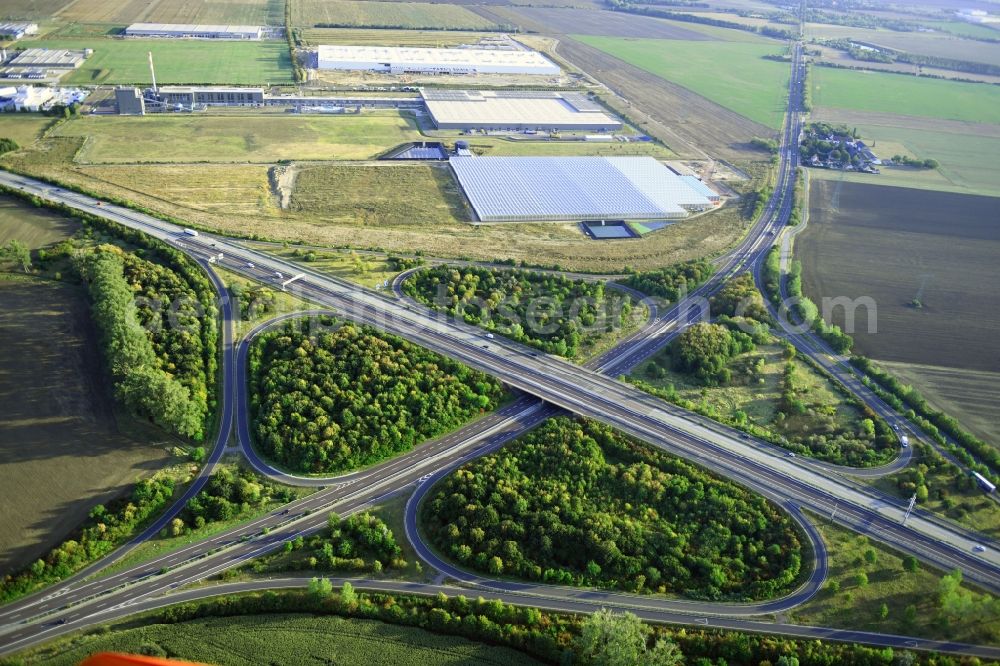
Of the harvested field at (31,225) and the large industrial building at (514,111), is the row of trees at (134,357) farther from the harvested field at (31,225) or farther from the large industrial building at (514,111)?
the large industrial building at (514,111)

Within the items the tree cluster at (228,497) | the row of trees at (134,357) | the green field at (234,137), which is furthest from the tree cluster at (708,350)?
the green field at (234,137)

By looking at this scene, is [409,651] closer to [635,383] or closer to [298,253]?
[635,383]

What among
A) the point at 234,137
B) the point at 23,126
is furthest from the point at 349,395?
the point at 23,126

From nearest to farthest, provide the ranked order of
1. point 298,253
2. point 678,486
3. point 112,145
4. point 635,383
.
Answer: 1. point 678,486
2. point 635,383
3. point 298,253
4. point 112,145

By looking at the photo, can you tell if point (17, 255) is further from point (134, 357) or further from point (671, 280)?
point (671, 280)

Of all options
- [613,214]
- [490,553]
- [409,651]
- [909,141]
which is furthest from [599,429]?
[909,141]
